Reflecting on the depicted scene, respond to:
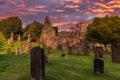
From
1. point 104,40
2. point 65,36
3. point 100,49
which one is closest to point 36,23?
point 65,36

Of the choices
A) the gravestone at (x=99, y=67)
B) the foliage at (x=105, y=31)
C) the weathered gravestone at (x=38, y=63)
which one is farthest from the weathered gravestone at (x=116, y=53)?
the foliage at (x=105, y=31)

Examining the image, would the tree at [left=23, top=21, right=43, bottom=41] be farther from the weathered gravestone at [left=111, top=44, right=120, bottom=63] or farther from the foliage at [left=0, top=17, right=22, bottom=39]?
the weathered gravestone at [left=111, top=44, right=120, bottom=63]

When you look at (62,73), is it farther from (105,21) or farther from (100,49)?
(105,21)

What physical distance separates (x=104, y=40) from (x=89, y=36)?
5.36m

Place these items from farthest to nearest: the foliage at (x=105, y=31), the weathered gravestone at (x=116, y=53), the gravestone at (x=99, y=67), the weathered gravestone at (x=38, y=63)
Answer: the foliage at (x=105, y=31) → the weathered gravestone at (x=116, y=53) → the gravestone at (x=99, y=67) → the weathered gravestone at (x=38, y=63)

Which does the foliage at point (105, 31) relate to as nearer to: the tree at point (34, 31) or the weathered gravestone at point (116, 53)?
the weathered gravestone at point (116, 53)

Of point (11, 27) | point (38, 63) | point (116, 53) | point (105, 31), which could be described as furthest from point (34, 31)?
point (38, 63)

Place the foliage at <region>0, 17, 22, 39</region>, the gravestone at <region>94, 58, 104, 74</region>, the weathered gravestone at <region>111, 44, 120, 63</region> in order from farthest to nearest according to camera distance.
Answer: the foliage at <region>0, 17, 22, 39</region> → the weathered gravestone at <region>111, 44, 120, 63</region> → the gravestone at <region>94, 58, 104, 74</region>

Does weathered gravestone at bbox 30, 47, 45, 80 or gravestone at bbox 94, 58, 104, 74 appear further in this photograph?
gravestone at bbox 94, 58, 104, 74

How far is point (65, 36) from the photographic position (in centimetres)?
8419

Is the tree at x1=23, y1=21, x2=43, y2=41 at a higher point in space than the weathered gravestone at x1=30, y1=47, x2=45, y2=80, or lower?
higher

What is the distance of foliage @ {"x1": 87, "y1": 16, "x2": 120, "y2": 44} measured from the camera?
6166 cm

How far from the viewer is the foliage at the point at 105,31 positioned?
61.7m

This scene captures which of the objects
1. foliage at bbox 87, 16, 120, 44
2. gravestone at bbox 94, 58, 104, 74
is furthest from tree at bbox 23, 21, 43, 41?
gravestone at bbox 94, 58, 104, 74
